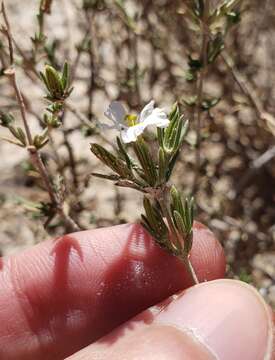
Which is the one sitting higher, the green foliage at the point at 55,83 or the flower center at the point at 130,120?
the green foliage at the point at 55,83

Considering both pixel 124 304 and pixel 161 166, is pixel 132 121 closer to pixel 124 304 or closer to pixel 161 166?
pixel 161 166

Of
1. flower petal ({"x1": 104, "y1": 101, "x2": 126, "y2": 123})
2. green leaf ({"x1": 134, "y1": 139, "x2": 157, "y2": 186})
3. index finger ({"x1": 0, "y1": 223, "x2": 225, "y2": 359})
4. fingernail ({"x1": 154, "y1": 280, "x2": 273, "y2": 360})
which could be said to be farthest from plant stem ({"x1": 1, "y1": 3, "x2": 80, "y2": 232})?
fingernail ({"x1": 154, "y1": 280, "x2": 273, "y2": 360})

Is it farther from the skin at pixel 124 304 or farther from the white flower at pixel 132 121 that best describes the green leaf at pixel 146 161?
the skin at pixel 124 304

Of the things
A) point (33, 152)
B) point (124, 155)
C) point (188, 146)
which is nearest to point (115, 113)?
point (124, 155)

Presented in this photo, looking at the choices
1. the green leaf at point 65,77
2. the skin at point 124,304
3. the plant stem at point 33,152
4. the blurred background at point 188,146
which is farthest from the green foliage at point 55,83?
the blurred background at point 188,146

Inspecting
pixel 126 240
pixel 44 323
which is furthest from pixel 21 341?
pixel 126 240

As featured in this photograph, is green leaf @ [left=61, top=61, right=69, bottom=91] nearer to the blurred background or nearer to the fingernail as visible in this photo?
the fingernail
